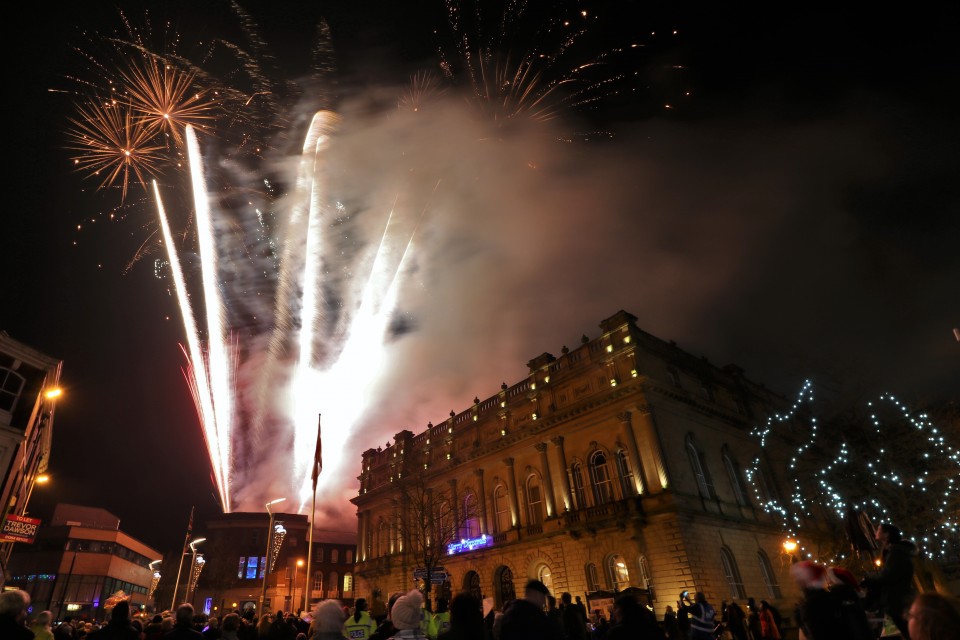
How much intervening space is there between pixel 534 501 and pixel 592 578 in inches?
243

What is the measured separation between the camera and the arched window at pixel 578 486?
28.6 metres

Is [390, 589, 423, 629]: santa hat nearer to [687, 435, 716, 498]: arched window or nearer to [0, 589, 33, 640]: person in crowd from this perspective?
[0, 589, 33, 640]: person in crowd

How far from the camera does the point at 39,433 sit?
28.4 m

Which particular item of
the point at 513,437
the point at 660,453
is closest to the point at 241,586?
the point at 513,437

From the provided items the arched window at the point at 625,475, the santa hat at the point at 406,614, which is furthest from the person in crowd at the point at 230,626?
the arched window at the point at 625,475

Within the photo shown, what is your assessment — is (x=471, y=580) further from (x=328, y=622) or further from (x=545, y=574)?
(x=328, y=622)

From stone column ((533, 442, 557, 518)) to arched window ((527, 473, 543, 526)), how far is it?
1.03 meters

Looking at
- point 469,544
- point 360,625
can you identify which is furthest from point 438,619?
point 469,544

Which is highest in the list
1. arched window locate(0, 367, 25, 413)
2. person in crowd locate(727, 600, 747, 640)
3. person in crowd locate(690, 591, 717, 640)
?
arched window locate(0, 367, 25, 413)

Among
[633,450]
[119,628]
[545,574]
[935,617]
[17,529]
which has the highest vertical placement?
[633,450]

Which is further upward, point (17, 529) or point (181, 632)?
point (17, 529)

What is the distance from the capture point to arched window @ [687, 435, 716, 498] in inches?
1076

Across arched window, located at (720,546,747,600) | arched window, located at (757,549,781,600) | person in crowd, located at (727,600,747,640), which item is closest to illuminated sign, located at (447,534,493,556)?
arched window, located at (720,546,747,600)

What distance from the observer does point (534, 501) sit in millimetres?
31438
